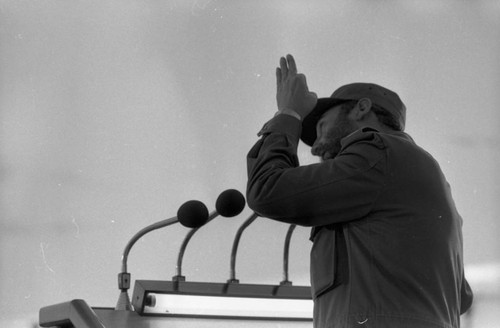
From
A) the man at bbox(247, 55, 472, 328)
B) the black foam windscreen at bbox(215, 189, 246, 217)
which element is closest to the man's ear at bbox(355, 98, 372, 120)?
the man at bbox(247, 55, 472, 328)

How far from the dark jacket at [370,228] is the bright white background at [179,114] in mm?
1596

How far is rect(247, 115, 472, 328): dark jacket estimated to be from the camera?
1487 millimetres

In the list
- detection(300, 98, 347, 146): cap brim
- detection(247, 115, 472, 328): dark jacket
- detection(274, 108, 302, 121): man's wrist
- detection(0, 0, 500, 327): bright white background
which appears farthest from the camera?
detection(0, 0, 500, 327): bright white background

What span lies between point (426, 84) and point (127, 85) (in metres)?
1.12

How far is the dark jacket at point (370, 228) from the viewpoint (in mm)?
1487

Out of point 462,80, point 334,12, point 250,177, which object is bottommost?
point 250,177

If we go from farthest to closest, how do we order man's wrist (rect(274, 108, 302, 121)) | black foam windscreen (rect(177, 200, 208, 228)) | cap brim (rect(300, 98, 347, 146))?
black foam windscreen (rect(177, 200, 208, 228)), cap brim (rect(300, 98, 347, 146)), man's wrist (rect(274, 108, 302, 121))

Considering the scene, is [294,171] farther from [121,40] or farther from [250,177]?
[121,40]

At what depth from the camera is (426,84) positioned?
140 inches

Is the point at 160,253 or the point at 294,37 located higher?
the point at 294,37

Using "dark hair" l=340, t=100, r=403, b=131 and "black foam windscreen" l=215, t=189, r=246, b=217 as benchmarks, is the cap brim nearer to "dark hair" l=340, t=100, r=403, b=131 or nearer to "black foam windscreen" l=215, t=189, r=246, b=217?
"dark hair" l=340, t=100, r=403, b=131

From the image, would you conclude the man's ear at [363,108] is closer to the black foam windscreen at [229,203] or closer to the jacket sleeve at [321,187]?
the jacket sleeve at [321,187]

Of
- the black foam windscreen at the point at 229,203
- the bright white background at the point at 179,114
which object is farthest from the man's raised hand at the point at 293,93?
the bright white background at the point at 179,114

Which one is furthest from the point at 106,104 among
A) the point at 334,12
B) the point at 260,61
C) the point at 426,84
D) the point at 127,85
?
the point at 426,84
